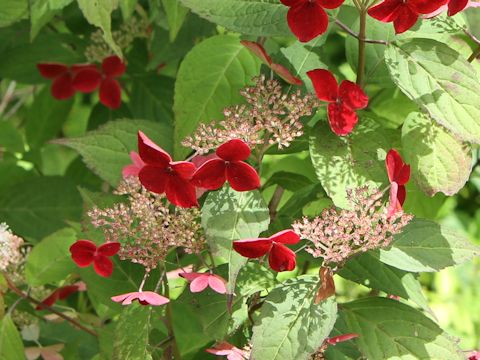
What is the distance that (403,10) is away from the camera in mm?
803

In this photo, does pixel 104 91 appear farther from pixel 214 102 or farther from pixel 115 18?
pixel 214 102

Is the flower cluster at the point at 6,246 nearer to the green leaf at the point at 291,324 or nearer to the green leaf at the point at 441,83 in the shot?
the green leaf at the point at 291,324

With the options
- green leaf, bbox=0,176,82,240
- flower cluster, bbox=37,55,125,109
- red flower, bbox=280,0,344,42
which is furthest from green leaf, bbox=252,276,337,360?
green leaf, bbox=0,176,82,240

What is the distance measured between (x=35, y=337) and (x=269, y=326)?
532 millimetres

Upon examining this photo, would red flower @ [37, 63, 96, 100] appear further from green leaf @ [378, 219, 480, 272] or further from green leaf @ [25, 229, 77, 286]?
green leaf @ [378, 219, 480, 272]

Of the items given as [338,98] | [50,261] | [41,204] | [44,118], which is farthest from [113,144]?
[44,118]

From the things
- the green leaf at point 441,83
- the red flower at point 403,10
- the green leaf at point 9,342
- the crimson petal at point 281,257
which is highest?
the red flower at point 403,10

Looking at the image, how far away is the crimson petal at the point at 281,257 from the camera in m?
0.80

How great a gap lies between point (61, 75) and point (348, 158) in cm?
67

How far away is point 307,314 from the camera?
83 cm

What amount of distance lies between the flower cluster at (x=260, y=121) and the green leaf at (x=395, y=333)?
215mm

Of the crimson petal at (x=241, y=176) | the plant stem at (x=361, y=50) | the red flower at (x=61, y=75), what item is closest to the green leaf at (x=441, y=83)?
the plant stem at (x=361, y=50)

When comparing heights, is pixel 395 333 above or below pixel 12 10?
below

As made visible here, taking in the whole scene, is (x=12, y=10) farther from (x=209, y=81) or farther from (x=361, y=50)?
(x=361, y=50)
